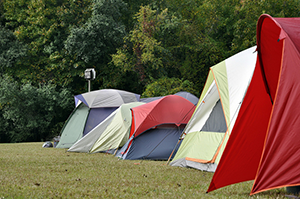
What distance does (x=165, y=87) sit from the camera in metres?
19.6

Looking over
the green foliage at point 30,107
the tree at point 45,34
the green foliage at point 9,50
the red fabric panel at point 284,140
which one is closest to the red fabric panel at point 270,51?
the red fabric panel at point 284,140

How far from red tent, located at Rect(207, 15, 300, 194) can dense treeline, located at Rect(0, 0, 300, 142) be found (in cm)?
1479

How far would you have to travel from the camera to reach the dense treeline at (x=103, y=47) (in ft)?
66.3

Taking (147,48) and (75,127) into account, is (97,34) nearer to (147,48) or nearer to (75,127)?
(147,48)

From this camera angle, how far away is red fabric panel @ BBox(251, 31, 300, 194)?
330 centimetres

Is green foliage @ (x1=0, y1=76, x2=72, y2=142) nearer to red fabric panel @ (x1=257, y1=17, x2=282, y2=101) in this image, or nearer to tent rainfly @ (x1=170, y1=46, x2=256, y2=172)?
tent rainfly @ (x1=170, y1=46, x2=256, y2=172)

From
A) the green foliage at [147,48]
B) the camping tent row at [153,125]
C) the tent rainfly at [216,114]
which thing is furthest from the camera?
the green foliage at [147,48]

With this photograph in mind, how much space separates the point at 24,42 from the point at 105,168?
61.4 feet

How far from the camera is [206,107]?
6867mm

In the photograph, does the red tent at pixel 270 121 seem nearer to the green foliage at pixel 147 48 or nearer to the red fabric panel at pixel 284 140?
the red fabric panel at pixel 284 140

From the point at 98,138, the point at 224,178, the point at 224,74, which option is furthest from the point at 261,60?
the point at 98,138

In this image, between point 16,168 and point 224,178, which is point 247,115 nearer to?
point 224,178

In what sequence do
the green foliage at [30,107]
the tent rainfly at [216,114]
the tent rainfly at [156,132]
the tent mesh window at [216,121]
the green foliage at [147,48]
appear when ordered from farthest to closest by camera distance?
1. the green foliage at [30,107]
2. the green foliage at [147,48]
3. the tent rainfly at [156,132]
4. the tent mesh window at [216,121]
5. the tent rainfly at [216,114]

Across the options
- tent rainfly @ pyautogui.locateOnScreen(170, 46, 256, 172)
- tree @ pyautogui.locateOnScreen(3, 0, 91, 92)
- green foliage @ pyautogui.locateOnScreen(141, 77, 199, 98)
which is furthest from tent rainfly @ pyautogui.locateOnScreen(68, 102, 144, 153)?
tree @ pyautogui.locateOnScreen(3, 0, 91, 92)
